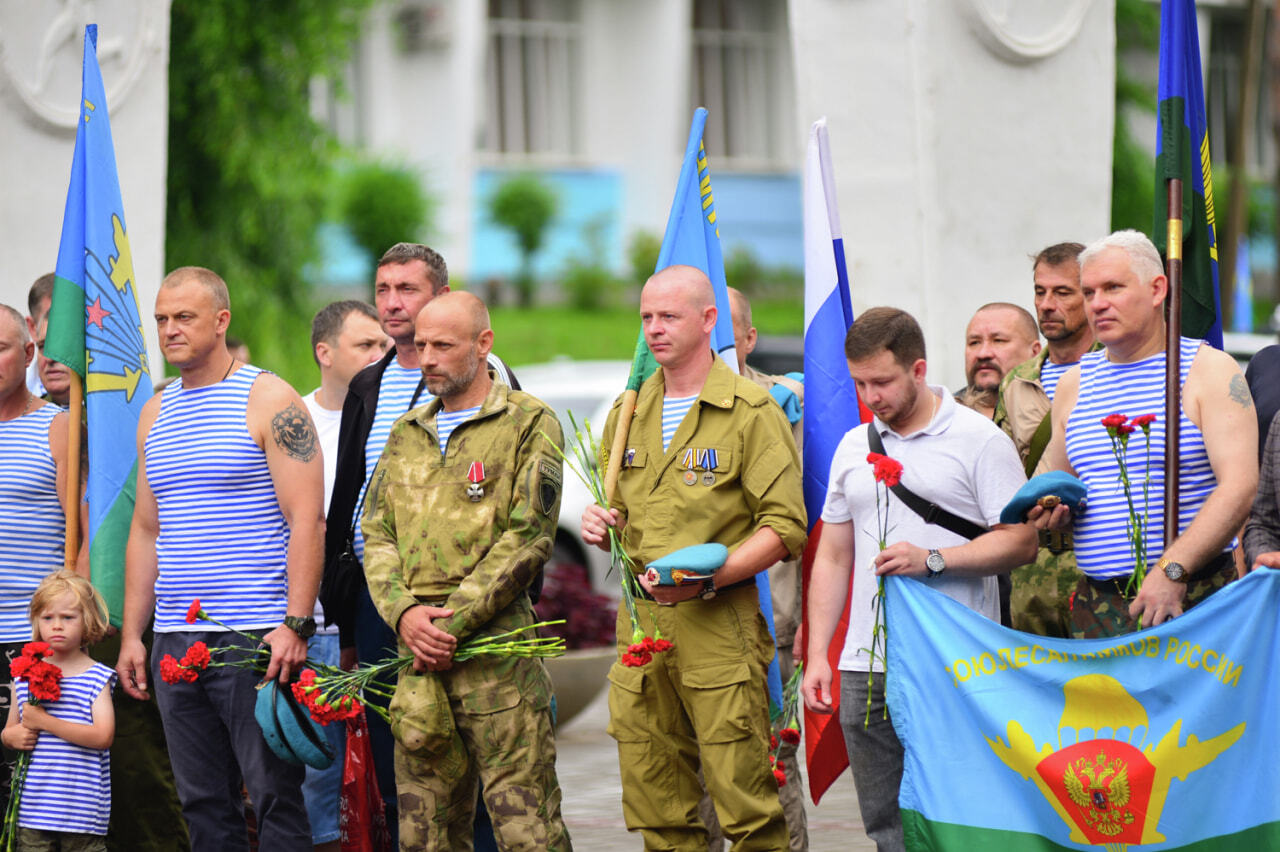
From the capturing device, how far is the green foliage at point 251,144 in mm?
17031

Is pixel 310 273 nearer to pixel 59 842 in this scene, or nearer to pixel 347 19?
pixel 347 19

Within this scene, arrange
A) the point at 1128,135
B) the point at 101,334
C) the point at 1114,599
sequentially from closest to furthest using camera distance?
the point at 1114,599, the point at 101,334, the point at 1128,135

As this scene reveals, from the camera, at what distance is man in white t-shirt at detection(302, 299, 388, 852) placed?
6.85 m

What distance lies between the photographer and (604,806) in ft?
27.2

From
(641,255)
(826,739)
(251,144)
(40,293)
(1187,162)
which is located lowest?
(826,739)

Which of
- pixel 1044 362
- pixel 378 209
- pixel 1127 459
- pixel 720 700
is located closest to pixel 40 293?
pixel 720 700

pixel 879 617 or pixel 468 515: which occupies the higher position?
pixel 468 515

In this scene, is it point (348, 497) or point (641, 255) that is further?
point (641, 255)

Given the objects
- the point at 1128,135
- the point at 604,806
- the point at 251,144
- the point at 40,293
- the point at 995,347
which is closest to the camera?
the point at 995,347

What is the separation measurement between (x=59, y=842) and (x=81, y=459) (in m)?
1.40

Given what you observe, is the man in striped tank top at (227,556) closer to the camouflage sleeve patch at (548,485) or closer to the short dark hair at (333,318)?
the camouflage sleeve patch at (548,485)

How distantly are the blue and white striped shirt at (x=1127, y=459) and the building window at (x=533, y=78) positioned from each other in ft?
101

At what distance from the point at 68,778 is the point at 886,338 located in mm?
3158

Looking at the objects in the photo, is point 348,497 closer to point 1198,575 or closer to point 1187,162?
point 1198,575
